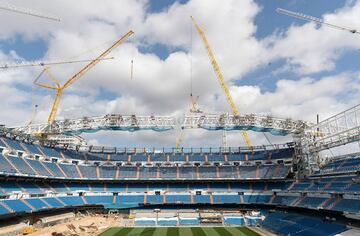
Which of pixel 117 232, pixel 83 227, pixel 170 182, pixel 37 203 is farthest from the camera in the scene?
pixel 170 182

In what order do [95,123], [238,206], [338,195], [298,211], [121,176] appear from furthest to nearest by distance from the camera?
[121,176] < [238,206] < [95,123] < [298,211] < [338,195]

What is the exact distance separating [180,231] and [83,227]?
57.7 ft

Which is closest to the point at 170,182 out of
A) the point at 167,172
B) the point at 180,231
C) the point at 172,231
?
the point at 167,172

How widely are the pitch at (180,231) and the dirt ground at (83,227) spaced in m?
2.77

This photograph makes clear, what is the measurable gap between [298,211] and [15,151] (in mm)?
59646

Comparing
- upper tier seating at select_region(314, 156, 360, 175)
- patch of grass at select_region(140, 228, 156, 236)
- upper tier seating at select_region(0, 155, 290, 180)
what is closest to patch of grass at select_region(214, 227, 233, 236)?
patch of grass at select_region(140, 228, 156, 236)

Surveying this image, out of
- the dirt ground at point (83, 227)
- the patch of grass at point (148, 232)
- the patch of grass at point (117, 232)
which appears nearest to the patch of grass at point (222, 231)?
the patch of grass at point (148, 232)

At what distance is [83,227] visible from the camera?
2119 inches

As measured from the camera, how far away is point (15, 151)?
205 feet

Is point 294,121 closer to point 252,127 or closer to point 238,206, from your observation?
point 252,127

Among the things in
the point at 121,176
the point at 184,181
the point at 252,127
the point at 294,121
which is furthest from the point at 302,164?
the point at 121,176

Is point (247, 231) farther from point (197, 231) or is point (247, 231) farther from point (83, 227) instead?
point (83, 227)

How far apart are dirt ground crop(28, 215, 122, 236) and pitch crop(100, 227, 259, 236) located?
2773 mm

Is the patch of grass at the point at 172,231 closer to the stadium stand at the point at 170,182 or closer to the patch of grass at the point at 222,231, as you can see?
the stadium stand at the point at 170,182
